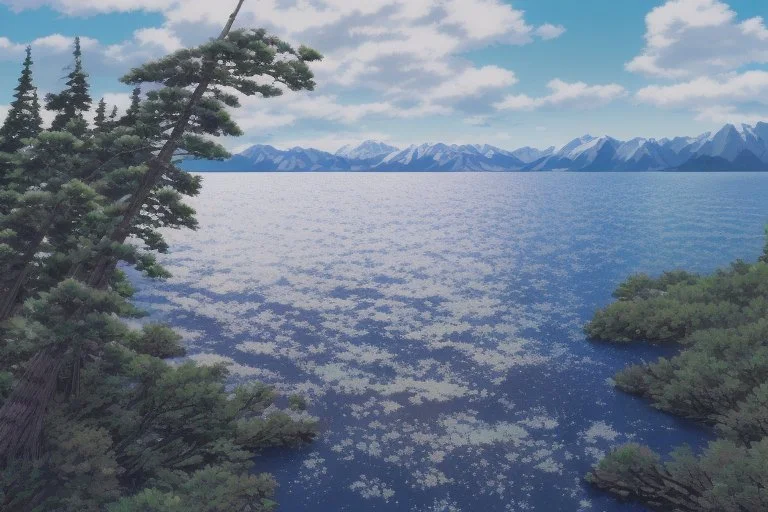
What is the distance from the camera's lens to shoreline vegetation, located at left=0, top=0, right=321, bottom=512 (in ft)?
53.0

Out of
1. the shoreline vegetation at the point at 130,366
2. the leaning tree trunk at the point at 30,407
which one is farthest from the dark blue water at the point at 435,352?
the leaning tree trunk at the point at 30,407

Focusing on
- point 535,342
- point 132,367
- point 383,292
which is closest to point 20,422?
point 132,367

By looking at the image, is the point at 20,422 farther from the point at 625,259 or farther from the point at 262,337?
the point at 625,259

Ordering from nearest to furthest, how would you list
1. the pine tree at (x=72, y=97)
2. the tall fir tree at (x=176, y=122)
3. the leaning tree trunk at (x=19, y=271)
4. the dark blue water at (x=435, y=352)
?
the tall fir tree at (x=176, y=122), the dark blue water at (x=435, y=352), the leaning tree trunk at (x=19, y=271), the pine tree at (x=72, y=97)

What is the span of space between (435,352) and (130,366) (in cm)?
2082

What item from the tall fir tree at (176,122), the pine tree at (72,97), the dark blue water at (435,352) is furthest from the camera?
the pine tree at (72,97)

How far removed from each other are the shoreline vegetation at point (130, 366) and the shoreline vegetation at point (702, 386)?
14.7 metres

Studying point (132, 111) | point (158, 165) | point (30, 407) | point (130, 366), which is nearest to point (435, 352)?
point (130, 366)

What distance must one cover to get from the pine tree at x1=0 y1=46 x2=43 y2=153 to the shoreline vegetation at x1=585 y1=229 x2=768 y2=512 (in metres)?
51.9

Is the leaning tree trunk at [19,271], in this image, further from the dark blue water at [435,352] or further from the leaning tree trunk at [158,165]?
the dark blue water at [435,352]

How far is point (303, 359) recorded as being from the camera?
34.6 meters

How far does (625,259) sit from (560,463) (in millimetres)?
53133

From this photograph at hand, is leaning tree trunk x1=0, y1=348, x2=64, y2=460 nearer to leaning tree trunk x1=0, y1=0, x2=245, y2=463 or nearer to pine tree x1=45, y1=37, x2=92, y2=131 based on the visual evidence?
leaning tree trunk x1=0, y1=0, x2=245, y2=463

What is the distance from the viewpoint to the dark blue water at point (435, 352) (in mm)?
21328
